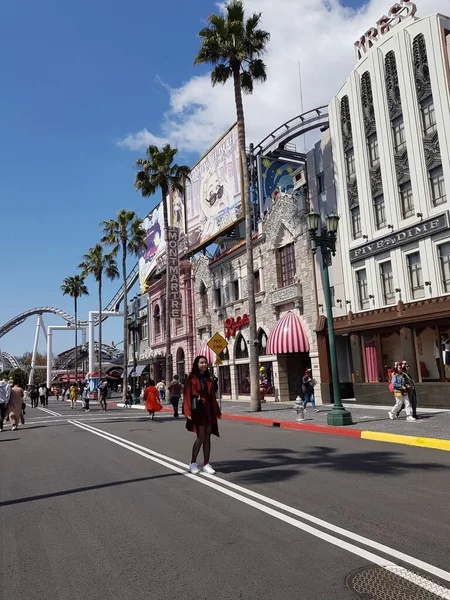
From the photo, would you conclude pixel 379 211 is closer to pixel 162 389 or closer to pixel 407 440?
pixel 407 440

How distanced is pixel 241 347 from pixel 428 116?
58.6 ft

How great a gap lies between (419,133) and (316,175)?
272 inches

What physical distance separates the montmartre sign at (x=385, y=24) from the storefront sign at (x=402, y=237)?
30.4 ft

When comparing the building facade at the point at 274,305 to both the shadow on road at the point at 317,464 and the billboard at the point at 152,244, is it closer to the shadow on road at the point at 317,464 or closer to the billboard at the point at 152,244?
the shadow on road at the point at 317,464

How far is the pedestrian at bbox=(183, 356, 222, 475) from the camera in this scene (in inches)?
320

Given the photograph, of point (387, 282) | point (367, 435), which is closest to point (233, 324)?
point (387, 282)

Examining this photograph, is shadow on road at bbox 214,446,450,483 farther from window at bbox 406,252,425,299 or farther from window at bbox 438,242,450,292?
window at bbox 406,252,425,299

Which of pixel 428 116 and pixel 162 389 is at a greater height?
pixel 428 116

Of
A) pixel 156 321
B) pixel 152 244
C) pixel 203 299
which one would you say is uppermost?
pixel 152 244

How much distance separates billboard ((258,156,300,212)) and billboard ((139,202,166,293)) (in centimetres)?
1544

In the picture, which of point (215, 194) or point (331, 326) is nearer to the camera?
point (331, 326)

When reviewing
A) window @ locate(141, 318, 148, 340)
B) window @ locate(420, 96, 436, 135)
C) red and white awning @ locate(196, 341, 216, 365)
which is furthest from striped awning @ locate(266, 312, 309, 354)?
window @ locate(141, 318, 148, 340)

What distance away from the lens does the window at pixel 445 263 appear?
→ 61.8ft

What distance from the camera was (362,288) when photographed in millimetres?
23328
